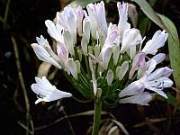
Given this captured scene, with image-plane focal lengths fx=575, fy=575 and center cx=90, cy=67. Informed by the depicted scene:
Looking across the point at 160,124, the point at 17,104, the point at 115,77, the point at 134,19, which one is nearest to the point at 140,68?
the point at 115,77

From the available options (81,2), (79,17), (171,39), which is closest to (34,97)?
(81,2)

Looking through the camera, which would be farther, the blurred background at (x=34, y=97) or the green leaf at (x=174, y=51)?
the blurred background at (x=34, y=97)

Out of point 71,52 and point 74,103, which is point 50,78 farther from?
point 71,52

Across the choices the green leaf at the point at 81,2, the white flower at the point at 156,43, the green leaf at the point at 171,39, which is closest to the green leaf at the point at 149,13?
the green leaf at the point at 171,39

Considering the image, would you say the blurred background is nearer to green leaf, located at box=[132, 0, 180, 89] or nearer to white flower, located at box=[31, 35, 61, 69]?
green leaf, located at box=[132, 0, 180, 89]

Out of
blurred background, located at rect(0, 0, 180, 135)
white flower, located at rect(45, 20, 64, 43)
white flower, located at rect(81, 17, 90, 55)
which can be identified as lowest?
blurred background, located at rect(0, 0, 180, 135)

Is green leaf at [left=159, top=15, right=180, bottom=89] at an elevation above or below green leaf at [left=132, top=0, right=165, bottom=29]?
below

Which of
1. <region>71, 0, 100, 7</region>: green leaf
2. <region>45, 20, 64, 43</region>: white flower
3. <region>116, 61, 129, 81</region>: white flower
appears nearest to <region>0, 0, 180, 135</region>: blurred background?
<region>71, 0, 100, 7</region>: green leaf

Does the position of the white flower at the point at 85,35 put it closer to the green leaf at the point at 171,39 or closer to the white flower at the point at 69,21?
the white flower at the point at 69,21
